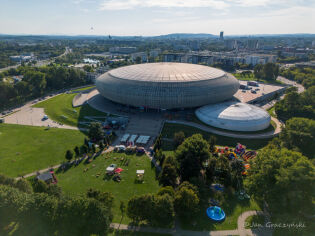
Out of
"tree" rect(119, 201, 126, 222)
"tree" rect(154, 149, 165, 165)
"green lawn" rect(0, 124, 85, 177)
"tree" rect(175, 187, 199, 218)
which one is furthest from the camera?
"green lawn" rect(0, 124, 85, 177)

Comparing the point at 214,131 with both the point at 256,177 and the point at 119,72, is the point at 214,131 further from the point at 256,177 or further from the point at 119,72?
the point at 119,72

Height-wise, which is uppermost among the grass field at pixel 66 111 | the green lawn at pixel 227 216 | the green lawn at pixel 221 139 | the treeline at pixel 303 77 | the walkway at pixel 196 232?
the treeline at pixel 303 77

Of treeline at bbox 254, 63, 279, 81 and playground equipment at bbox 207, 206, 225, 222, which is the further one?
treeline at bbox 254, 63, 279, 81

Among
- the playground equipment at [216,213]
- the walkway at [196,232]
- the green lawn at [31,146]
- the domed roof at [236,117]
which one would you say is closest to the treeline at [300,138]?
the domed roof at [236,117]

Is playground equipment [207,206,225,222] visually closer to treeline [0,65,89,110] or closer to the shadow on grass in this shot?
the shadow on grass

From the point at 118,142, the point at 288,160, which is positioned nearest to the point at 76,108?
the point at 118,142

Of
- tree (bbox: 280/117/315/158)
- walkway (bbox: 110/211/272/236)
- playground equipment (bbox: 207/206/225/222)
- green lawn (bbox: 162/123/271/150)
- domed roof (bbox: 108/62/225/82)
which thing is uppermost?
domed roof (bbox: 108/62/225/82)

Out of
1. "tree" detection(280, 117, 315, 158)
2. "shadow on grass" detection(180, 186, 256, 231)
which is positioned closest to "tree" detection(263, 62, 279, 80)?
"tree" detection(280, 117, 315, 158)

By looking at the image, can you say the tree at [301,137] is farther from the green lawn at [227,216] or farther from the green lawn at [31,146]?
the green lawn at [31,146]
